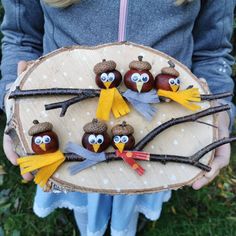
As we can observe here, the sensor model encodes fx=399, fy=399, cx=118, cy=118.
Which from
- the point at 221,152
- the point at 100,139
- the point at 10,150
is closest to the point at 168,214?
the point at 221,152

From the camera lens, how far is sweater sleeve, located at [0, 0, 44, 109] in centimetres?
100

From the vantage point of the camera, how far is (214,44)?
1062mm

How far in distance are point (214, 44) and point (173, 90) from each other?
353mm

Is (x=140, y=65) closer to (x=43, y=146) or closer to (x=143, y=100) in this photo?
(x=143, y=100)

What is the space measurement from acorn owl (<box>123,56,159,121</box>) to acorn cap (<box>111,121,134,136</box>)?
5 centimetres

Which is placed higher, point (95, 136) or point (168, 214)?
point (95, 136)

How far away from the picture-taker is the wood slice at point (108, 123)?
737 mm

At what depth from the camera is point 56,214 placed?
1.57 m

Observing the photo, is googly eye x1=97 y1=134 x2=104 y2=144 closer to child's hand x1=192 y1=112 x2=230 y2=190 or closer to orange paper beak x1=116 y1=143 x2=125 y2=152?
orange paper beak x1=116 y1=143 x2=125 y2=152

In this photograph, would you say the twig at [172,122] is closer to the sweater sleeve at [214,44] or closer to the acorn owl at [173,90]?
the acorn owl at [173,90]

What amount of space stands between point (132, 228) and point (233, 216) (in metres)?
0.48

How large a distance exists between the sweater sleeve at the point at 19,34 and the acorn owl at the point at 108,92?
31 centimetres

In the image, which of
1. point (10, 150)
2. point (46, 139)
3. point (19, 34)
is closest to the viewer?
point (46, 139)

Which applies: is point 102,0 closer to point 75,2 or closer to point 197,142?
point 75,2
